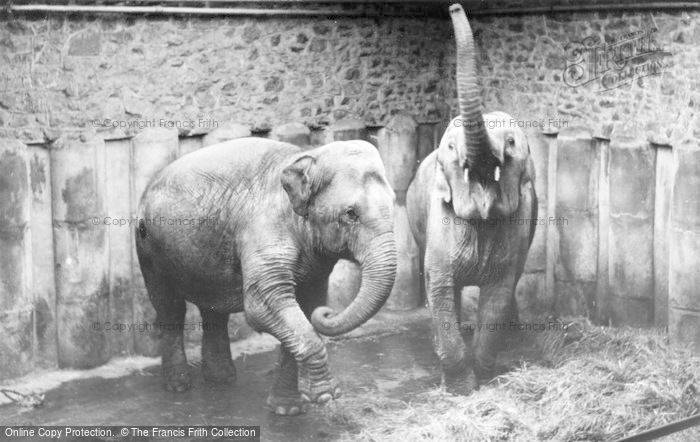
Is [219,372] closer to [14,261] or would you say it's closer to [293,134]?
[14,261]

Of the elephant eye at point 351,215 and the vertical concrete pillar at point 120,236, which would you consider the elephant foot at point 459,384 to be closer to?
the elephant eye at point 351,215

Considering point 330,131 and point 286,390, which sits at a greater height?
point 330,131

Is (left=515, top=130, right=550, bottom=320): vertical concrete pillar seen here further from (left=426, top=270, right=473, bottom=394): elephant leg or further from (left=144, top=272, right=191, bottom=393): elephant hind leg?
(left=144, top=272, right=191, bottom=393): elephant hind leg

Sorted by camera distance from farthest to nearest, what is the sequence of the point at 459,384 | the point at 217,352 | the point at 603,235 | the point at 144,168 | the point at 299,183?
the point at 603,235, the point at 144,168, the point at 217,352, the point at 459,384, the point at 299,183

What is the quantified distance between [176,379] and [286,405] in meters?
1.08

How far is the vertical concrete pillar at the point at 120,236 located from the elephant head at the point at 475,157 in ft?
9.15

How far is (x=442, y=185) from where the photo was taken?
33.3 ft

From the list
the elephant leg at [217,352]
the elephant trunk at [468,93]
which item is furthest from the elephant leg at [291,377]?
the elephant trunk at [468,93]

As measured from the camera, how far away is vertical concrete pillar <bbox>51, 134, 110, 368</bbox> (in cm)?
1100

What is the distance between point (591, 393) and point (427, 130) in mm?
4435

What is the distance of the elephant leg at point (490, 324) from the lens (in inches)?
412

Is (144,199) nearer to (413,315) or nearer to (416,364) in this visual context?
(416,364)

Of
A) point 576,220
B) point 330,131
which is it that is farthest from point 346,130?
point 576,220

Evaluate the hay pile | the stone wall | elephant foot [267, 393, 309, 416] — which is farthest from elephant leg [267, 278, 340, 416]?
the stone wall
